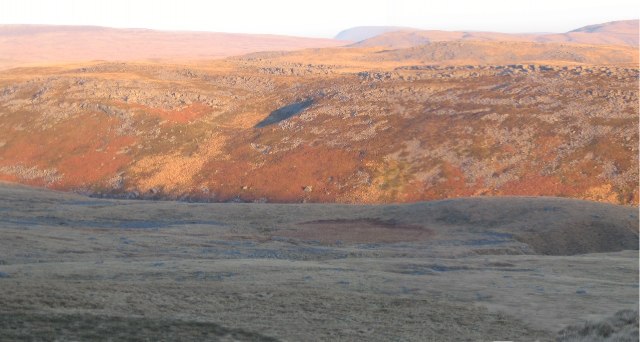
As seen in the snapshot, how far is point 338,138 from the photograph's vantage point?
10281 cm

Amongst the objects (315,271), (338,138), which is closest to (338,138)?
(338,138)

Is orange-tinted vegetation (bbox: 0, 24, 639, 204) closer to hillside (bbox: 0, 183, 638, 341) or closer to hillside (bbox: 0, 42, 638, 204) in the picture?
hillside (bbox: 0, 42, 638, 204)

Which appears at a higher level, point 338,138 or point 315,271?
point 315,271

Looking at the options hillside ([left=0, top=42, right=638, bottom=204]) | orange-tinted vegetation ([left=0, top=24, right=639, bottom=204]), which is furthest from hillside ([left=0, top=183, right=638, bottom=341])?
orange-tinted vegetation ([left=0, top=24, right=639, bottom=204])

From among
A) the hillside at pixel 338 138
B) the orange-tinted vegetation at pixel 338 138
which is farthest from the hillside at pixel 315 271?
the orange-tinted vegetation at pixel 338 138

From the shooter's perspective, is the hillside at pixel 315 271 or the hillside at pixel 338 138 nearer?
the hillside at pixel 315 271

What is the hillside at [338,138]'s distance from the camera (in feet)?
283

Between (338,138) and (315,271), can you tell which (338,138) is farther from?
(315,271)

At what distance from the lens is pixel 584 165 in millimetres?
84188

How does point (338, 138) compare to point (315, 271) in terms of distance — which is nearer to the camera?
point (315, 271)

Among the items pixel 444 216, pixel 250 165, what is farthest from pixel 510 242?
pixel 250 165

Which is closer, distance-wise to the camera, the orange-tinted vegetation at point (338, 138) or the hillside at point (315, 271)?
the hillside at point (315, 271)

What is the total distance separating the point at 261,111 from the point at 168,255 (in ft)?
A: 277

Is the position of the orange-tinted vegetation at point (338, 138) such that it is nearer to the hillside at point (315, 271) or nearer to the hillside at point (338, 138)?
the hillside at point (338, 138)
